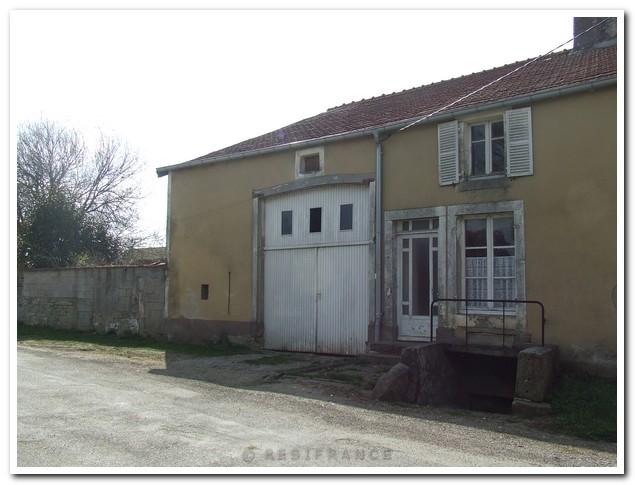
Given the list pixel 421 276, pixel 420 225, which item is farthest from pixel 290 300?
pixel 420 225

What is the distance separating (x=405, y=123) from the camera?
39.5ft

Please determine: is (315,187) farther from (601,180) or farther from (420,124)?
(601,180)

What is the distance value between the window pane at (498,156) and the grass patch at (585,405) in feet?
12.6

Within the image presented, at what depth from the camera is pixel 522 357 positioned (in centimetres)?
880

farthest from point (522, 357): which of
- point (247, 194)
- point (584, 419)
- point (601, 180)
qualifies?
point (247, 194)

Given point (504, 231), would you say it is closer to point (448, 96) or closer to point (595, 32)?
point (448, 96)

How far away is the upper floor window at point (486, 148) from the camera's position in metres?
10.7

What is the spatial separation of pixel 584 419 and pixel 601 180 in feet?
13.5

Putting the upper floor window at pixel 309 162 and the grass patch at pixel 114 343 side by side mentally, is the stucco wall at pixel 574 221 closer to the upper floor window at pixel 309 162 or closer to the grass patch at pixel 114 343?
the upper floor window at pixel 309 162

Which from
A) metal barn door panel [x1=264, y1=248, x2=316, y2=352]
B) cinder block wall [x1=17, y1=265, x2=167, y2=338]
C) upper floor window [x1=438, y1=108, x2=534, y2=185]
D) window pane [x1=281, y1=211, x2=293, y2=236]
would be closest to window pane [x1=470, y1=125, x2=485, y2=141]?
upper floor window [x1=438, y1=108, x2=534, y2=185]

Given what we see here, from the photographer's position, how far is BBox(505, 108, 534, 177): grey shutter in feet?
34.7

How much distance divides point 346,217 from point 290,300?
8.12 feet

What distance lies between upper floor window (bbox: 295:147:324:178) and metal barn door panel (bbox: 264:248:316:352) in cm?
183

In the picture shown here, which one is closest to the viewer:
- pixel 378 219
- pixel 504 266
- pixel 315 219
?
pixel 504 266
